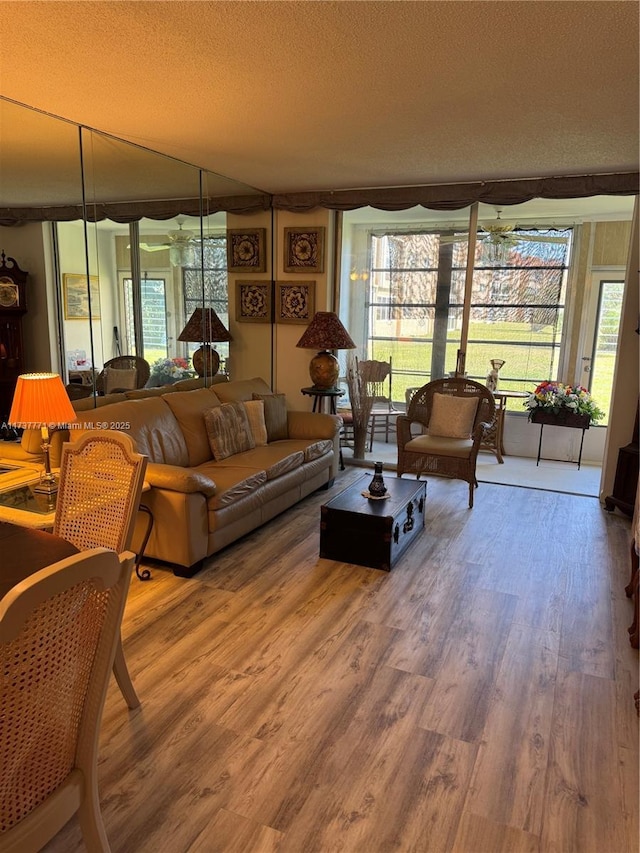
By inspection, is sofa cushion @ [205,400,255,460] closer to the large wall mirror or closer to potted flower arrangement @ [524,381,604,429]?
the large wall mirror

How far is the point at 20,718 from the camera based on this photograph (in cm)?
114

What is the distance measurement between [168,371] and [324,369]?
1472 mm

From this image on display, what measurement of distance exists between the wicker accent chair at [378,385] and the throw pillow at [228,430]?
1.69 meters

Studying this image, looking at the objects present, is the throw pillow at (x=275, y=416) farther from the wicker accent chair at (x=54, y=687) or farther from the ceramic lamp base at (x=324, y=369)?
the wicker accent chair at (x=54, y=687)

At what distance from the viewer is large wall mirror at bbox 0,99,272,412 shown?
3498 mm

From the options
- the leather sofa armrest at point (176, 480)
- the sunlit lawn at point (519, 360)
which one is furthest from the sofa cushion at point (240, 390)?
the sunlit lawn at point (519, 360)

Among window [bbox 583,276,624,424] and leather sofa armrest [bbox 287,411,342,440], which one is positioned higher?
window [bbox 583,276,624,424]

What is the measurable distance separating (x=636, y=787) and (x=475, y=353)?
5086mm

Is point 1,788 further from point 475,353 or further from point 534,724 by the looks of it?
point 475,353

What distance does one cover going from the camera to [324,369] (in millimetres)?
5391

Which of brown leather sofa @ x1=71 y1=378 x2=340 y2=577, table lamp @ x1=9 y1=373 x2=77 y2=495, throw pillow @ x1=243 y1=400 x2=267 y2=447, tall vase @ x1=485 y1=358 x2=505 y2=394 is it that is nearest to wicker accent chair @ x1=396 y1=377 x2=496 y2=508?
brown leather sofa @ x1=71 y1=378 x2=340 y2=577

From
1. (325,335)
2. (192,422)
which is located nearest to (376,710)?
(192,422)

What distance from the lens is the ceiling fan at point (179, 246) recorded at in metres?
4.59

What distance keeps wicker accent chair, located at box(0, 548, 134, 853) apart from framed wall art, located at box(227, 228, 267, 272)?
15.6ft
